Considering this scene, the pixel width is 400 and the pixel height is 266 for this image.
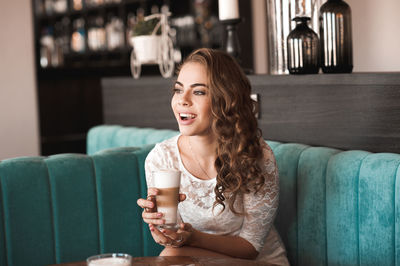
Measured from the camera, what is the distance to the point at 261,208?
1.86 metres

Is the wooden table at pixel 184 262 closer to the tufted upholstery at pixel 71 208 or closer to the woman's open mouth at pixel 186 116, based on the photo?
the woman's open mouth at pixel 186 116

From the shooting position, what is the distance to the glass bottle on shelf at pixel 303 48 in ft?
7.37

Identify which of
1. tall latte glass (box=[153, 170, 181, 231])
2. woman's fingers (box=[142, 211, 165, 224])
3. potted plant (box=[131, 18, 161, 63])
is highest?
potted plant (box=[131, 18, 161, 63])

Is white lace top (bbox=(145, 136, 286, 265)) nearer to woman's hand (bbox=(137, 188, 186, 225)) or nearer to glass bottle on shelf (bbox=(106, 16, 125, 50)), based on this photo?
woman's hand (bbox=(137, 188, 186, 225))

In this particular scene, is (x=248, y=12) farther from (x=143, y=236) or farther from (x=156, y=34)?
(x=143, y=236)

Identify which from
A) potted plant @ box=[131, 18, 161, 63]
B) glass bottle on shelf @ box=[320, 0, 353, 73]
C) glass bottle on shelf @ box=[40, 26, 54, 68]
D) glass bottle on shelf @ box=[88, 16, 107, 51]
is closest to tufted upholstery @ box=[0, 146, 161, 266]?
glass bottle on shelf @ box=[320, 0, 353, 73]

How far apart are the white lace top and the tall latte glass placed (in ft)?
1.26

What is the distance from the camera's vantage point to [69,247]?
2.11 m

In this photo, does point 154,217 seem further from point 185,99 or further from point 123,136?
point 123,136

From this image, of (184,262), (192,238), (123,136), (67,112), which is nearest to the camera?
(184,262)

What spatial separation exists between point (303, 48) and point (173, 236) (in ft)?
3.27

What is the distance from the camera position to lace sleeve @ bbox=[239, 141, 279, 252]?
6.11ft

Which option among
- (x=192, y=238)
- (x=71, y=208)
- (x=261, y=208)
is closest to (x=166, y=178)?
(x=192, y=238)

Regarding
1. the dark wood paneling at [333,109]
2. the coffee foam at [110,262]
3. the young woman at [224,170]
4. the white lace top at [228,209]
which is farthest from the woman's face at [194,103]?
the coffee foam at [110,262]
